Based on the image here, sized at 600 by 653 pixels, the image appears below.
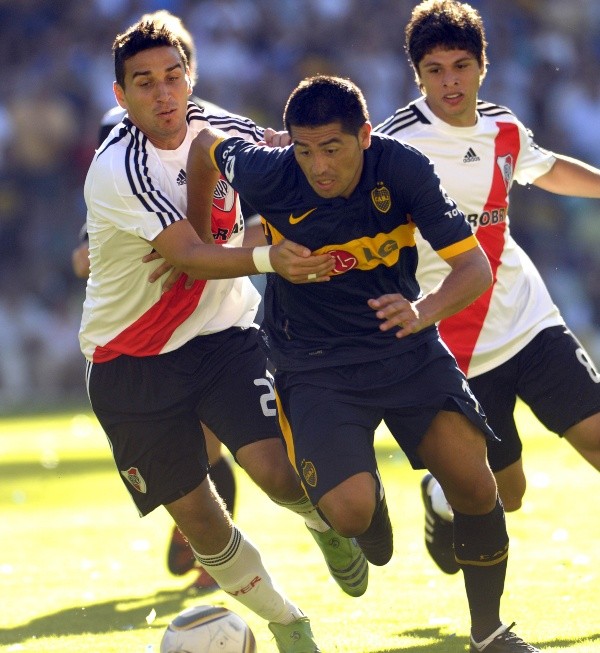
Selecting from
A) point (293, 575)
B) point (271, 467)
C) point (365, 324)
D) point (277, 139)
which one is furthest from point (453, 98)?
point (293, 575)

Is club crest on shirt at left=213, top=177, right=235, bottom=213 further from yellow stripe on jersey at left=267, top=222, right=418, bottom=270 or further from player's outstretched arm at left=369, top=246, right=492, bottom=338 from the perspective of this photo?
player's outstretched arm at left=369, top=246, right=492, bottom=338

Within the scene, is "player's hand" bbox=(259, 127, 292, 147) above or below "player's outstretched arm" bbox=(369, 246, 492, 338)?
above

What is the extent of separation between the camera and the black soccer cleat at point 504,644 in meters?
5.58

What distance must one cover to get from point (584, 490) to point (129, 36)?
6437 mm

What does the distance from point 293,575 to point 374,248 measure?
10.9 ft

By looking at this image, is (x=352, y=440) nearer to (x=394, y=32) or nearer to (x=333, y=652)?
(x=333, y=652)

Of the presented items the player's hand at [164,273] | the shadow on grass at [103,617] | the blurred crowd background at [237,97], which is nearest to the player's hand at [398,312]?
the player's hand at [164,273]

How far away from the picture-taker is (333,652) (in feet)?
20.1

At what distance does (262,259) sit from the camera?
5547 millimetres

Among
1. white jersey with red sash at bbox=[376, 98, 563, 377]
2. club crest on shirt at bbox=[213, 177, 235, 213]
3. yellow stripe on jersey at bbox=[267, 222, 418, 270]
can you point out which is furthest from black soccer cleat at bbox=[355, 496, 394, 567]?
club crest on shirt at bbox=[213, 177, 235, 213]

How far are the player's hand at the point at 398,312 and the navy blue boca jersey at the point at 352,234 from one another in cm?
31

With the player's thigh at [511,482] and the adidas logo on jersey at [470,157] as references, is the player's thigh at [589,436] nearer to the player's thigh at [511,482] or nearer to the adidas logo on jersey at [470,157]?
the player's thigh at [511,482]

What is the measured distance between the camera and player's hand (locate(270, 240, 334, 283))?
5.39 metres

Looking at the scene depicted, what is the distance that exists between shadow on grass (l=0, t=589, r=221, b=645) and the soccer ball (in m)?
1.38
